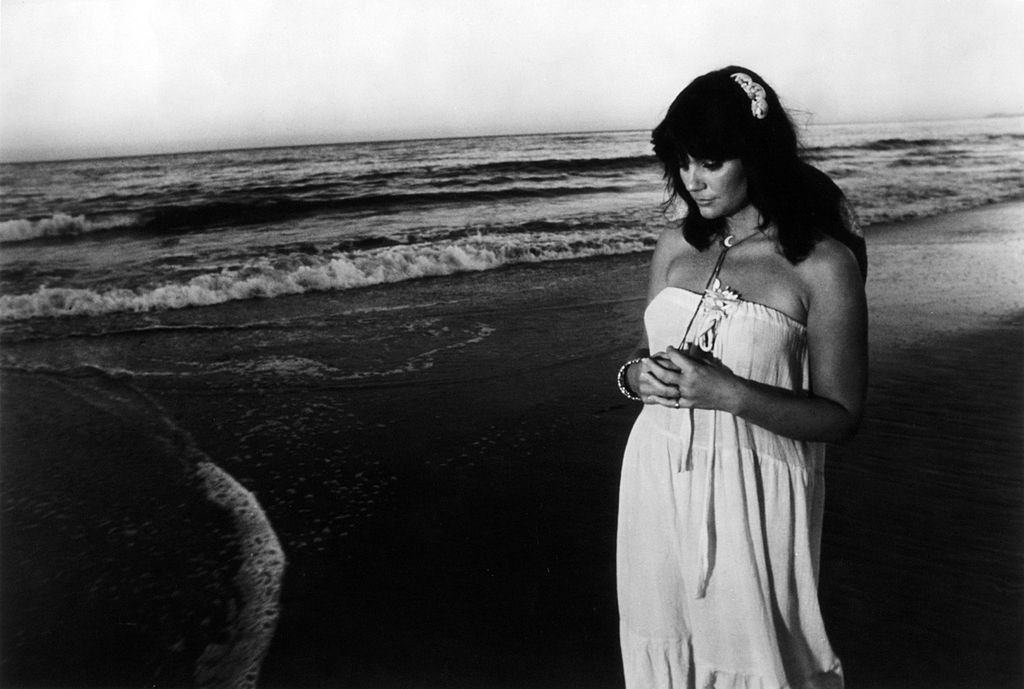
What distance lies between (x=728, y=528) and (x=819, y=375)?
33 centimetres

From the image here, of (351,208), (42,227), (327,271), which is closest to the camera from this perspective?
(327,271)

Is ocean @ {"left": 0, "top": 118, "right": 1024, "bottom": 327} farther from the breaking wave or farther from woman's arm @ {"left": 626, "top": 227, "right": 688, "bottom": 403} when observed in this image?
woman's arm @ {"left": 626, "top": 227, "right": 688, "bottom": 403}

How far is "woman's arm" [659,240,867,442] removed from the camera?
142cm

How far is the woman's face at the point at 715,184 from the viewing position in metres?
1.52

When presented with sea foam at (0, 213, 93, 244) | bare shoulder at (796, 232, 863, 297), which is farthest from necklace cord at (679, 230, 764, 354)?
sea foam at (0, 213, 93, 244)

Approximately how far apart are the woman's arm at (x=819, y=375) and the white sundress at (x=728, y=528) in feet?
0.17

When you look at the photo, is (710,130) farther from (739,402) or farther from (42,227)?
(42,227)

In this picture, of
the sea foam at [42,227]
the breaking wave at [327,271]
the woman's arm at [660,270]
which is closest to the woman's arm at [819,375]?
the woman's arm at [660,270]

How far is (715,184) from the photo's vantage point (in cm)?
153

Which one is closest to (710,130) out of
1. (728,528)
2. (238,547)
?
(728,528)

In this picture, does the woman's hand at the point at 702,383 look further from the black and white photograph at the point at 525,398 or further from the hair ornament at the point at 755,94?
the hair ornament at the point at 755,94

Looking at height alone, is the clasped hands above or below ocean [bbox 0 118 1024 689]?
above

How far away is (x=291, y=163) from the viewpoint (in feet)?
57.2

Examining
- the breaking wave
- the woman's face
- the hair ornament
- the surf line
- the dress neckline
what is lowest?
the surf line
